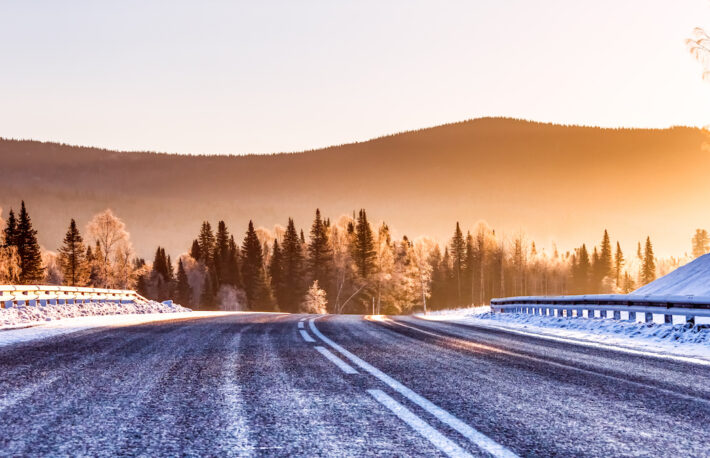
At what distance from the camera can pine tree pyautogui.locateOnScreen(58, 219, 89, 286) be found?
78.8 metres

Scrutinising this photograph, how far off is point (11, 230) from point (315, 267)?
41806 mm

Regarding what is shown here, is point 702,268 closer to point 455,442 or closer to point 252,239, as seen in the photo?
point 455,442

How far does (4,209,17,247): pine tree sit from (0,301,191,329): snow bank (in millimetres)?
47898

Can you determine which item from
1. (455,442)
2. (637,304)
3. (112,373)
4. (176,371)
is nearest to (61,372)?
(112,373)

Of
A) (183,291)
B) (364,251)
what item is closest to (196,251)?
(183,291)

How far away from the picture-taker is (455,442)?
382 centimetres

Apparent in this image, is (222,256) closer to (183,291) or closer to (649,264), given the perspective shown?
(183,291)

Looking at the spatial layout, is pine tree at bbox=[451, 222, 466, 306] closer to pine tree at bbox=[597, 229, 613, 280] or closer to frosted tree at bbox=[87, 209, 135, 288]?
pine tree at bbox=[597, 229, 613, 280]

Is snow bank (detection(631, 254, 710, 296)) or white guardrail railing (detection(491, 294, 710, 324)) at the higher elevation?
snow bank (detection(631, 254, 710, 296))

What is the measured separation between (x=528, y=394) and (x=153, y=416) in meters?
3.16

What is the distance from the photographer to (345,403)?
197 inches

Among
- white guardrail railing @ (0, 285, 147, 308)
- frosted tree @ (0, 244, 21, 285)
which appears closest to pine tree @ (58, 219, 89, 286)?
frosted tree @ (0, 244, 21, 285)

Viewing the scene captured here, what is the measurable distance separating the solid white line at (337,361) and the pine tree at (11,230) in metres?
69.3

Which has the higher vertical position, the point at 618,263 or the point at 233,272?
the point at 618,263
